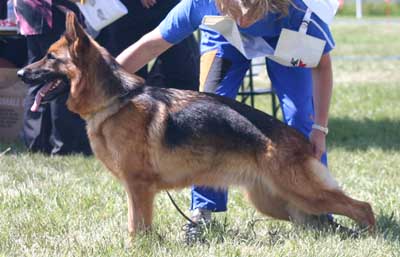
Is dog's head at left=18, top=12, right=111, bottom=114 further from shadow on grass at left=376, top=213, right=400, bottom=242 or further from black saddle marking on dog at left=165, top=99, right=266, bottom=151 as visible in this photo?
shadow on grass at left=376, top=213, right=400, bottom=242

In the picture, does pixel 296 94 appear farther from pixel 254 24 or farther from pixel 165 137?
pixel 165 137

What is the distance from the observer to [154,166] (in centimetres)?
465

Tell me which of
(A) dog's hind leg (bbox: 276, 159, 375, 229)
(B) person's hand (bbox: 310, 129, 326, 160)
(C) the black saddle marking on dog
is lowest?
(A) dog's hind leg (bbox: 276, 159, 375, 229)

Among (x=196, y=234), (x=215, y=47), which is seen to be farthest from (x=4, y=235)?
(x=215, y=47)

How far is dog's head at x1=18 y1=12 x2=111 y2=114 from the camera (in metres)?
4.61

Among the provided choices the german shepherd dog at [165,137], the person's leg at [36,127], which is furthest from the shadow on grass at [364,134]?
the german shepherd dog at [165,137]

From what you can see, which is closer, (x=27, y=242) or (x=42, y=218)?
(x=27, y=242)

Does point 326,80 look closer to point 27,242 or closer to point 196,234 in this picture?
point 196,234

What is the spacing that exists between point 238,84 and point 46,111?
3057 mm

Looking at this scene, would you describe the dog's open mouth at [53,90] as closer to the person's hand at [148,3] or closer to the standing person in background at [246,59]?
the standing person in background at [246,59]

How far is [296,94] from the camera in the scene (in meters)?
5.12

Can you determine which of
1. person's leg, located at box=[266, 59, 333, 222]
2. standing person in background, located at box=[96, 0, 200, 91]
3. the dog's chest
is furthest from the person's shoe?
standing person in background, located at box=[96, 0, 200, 91]

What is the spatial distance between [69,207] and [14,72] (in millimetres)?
3084

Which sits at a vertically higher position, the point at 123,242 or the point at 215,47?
the point at 215,47
